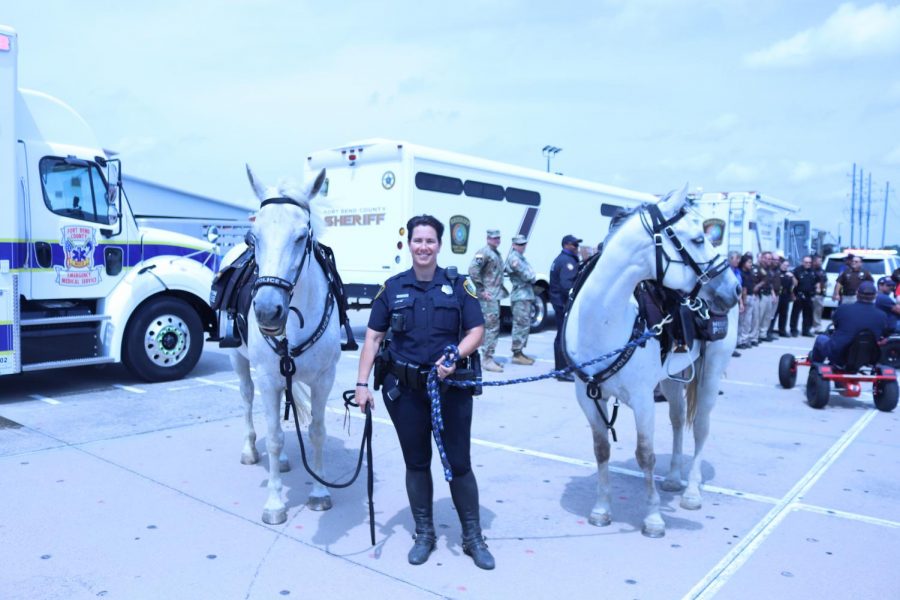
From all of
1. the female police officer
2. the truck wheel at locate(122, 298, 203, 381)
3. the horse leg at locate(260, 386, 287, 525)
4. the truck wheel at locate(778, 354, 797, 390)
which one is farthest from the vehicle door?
the truck wheel at locate(778, 354, 797, 390)

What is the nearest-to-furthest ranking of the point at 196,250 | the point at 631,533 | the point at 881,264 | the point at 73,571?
the point at 73,571, the point at 631,533, the point at 196,250, the point at 881,264

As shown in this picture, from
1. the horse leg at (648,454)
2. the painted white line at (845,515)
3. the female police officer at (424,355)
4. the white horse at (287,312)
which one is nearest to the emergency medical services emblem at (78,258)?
the white horse at (287,312)

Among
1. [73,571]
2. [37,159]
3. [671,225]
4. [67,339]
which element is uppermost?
[37,159]

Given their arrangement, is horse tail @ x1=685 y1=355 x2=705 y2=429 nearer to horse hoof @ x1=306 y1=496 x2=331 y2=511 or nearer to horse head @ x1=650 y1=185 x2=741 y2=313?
horse head @ x1=650 y1=185 x2=741 y2=313

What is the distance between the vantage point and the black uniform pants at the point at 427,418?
3625 mm

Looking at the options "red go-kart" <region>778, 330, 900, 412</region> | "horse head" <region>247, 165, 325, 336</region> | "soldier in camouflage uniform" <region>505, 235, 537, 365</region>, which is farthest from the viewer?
"soldier in camouflage uniform" <region>505, 235, 537, 365</region>

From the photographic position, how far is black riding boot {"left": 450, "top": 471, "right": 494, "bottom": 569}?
3701 millimetres

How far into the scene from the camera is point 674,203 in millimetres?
3822

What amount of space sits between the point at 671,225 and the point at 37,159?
6.82 metres

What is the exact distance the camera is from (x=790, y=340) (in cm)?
1459

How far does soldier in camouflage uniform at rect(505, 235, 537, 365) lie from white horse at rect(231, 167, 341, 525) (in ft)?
19.6

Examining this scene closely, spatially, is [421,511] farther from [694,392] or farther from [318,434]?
[694,392]

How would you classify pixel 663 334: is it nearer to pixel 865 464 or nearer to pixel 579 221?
pixel 865 464

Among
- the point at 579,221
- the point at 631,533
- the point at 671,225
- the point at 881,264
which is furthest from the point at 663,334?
the point at 881,264
